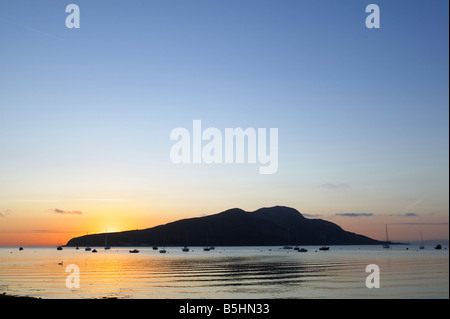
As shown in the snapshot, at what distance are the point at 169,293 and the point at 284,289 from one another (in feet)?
58.3
